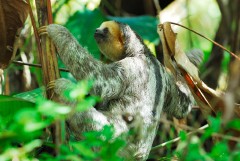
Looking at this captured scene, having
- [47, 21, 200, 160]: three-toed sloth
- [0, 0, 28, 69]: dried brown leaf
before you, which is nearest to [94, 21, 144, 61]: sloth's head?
[47, 21, 200, 160]: three-toed sloth

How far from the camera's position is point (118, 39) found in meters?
5.59

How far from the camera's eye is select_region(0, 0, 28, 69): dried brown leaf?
4.55 m

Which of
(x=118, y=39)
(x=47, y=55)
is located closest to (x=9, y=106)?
(x=47, y=55)

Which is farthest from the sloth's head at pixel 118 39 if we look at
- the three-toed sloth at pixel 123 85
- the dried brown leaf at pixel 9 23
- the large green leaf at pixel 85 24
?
the large green leaf at pixel 85 24

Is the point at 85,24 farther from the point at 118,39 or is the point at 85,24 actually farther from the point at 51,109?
the point at 51,109

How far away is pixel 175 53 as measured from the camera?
15.4ft

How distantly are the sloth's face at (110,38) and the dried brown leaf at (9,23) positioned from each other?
1.07 metres

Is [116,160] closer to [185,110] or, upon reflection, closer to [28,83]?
[185,110]

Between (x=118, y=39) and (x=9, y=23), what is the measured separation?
1339 mm

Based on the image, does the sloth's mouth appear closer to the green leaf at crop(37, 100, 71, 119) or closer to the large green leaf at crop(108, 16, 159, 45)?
the large green leaf at crop(108, 16, 159, 45)

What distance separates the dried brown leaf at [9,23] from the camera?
A: 4551 mm

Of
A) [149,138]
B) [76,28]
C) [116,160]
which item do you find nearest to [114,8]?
[76,28]

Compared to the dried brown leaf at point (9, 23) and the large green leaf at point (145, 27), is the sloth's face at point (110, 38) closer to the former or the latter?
the dried brown leaf at point (9, 23)

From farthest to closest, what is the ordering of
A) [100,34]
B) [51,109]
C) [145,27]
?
[145,27] < [100,34] < [51,109]
